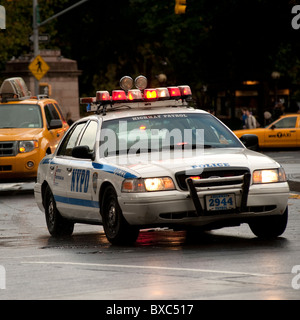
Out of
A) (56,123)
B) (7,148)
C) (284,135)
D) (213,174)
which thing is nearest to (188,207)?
(213,174)

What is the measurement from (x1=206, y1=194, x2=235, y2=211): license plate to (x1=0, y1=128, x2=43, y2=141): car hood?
1021 centimetres

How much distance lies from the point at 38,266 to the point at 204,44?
138 ft

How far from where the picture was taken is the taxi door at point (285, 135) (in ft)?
119

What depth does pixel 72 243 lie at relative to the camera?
12.2 metres

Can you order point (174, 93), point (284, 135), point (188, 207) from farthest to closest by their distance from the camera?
point (284, 135), point (174, 93), point (188, 207)

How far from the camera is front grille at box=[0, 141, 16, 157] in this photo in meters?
20.5

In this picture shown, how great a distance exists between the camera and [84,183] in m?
12.1

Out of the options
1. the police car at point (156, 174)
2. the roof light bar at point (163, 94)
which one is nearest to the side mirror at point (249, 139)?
the police car at point (156, 174)

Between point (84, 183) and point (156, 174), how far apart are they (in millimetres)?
1561

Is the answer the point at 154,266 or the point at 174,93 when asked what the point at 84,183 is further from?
the point at 154,266

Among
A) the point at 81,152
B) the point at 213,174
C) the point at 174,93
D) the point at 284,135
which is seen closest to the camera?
the point at 213,174

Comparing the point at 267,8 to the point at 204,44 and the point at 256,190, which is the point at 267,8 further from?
the point at 256,190

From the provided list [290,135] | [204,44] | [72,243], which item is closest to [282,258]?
[72,243]

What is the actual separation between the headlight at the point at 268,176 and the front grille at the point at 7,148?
10088 mm
